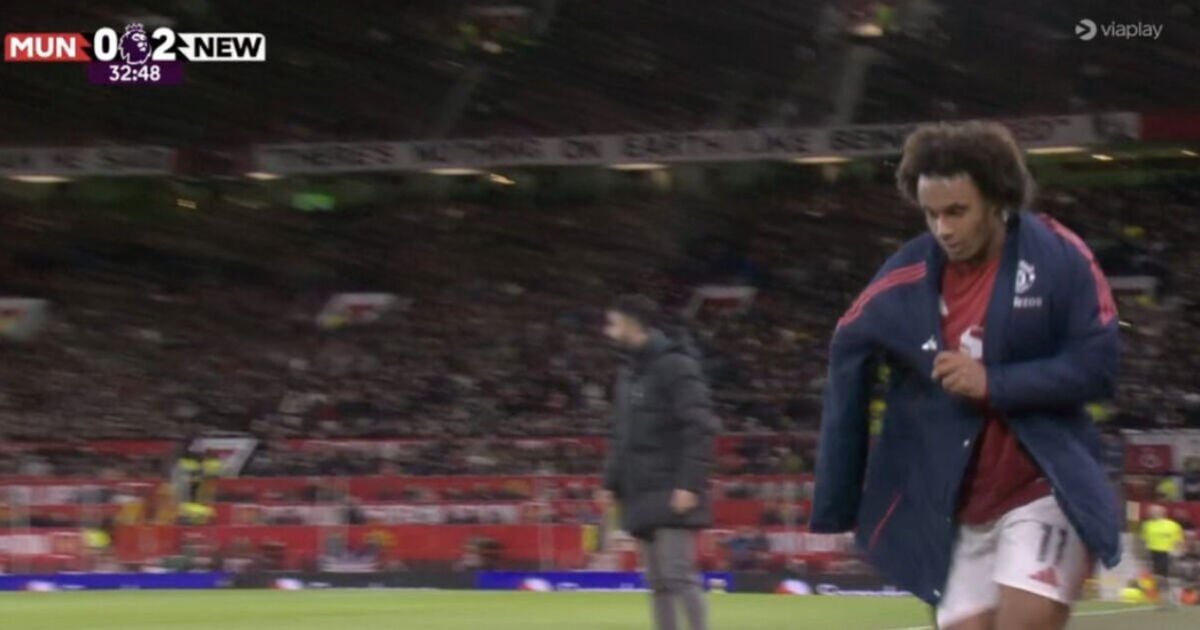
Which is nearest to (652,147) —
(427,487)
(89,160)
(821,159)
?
(821,159)

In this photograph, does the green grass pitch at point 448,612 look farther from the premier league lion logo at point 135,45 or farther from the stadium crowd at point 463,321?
the premier league lion logo at point 135,45

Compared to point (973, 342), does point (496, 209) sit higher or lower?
higher

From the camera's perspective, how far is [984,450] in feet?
15.2

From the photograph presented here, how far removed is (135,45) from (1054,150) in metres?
14.1

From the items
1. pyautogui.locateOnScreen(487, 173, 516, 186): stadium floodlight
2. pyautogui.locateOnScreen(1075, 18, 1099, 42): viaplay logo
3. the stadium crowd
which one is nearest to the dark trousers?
the stadium crowd

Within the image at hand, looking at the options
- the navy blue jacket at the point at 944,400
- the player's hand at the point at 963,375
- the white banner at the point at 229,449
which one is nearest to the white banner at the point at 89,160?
the white banner at the point at 229,449

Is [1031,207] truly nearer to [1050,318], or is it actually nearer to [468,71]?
[1050,318]

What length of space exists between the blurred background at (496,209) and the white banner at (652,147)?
0.15ft

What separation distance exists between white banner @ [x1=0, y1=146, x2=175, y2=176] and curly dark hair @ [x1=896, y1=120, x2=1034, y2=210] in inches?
1232

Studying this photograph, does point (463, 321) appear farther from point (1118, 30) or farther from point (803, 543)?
point (803, 543)

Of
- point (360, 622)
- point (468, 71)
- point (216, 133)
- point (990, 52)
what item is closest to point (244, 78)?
point (216, 133)

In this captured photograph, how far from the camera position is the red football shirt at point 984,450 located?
4.59 metres

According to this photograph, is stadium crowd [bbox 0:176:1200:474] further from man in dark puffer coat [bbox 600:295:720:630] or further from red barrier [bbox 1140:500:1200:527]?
man in dark puffer coat [bbox 600:295:720:630]

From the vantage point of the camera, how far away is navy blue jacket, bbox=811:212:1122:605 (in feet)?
14.8
